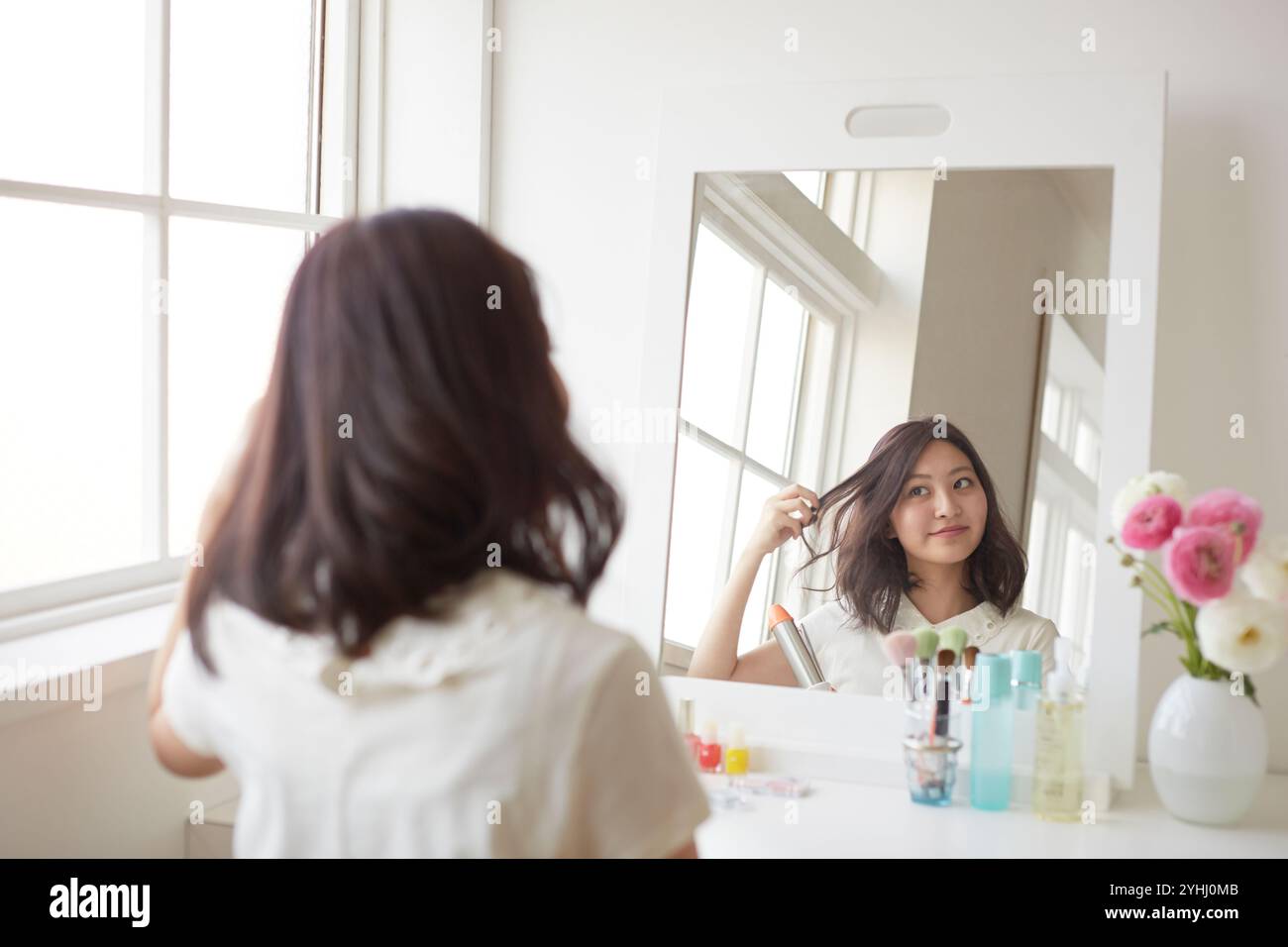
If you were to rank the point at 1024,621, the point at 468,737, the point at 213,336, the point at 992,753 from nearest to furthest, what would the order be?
the point at 468,737
the point at 992,753
the point at 1024,621
the point at 213,336

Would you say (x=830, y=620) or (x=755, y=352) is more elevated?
(x=755, y=352)

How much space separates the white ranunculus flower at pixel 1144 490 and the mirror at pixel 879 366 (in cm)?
12

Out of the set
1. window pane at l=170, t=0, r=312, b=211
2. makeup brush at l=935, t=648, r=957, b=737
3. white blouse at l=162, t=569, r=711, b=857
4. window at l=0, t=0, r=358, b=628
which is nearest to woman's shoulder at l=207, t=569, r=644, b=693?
white blouse at l=162, t=569, r=711, b=857

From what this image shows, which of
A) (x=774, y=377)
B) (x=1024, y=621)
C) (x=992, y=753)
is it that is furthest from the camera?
(x=774, y=377)

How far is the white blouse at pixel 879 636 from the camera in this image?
1399mm

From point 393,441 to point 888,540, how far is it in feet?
2.72

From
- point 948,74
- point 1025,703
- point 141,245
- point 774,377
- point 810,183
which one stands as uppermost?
point 948,74

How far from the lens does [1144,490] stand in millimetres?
1238

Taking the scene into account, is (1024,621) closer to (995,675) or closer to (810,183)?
(995,675)

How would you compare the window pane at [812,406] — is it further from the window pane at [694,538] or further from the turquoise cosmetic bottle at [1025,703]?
the turquoise cosmetic bottle at [1025,703]

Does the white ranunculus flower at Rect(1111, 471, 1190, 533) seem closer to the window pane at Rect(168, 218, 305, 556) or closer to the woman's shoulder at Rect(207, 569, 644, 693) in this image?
the woman's shoulder at Rect(207, 569, 644, 693)

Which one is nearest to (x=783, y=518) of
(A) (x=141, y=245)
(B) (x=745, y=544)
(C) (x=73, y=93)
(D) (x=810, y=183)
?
(B) (x=745, y=544)
